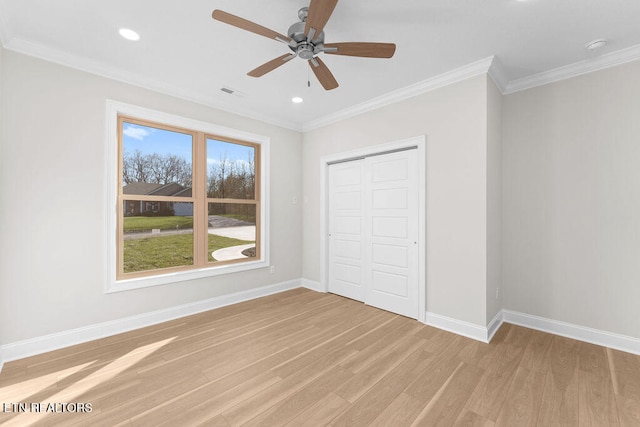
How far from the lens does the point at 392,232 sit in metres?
3.57

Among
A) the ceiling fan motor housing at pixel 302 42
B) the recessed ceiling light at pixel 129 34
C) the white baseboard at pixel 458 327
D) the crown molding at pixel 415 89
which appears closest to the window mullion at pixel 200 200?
the recessed ceiling light at pixel 129 34

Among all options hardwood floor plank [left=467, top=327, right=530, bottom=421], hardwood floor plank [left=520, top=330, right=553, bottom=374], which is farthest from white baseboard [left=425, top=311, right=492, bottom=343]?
hardwood floor plank [left=520, top=330, right=553, bottom=374]

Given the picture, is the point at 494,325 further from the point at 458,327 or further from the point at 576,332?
the point at 576,332

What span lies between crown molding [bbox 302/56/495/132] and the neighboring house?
2.40 metres

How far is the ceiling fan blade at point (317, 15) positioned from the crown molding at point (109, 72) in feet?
7.32

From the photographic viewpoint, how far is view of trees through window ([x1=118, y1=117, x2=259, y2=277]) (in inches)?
124

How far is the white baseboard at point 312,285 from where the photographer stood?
14.7 ft

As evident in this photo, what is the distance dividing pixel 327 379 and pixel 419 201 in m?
2.16

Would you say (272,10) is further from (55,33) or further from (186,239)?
(186,239)

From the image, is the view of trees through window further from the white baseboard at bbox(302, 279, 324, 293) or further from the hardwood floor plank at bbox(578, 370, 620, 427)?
the hardwood floor plank at bbox(578, 370, 620, 427)

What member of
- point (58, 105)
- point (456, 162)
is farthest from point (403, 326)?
point (58, 105)

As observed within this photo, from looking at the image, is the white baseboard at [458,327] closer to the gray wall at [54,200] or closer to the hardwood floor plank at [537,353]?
the hardwood floor plank at [537,353]

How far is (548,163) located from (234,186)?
400 cm

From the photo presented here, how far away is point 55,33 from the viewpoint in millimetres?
2320
